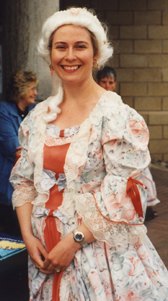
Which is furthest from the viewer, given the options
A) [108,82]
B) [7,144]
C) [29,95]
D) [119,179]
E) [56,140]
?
[108,82]

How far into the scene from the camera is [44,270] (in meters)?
2.54

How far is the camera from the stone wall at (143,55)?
10.5 metres

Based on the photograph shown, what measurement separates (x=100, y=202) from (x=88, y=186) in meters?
0.08

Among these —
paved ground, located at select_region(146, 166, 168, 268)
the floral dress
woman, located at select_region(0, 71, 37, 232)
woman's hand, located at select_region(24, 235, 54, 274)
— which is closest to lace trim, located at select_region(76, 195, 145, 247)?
the floral dress

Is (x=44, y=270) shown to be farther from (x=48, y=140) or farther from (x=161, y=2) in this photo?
(x=161, y=2)

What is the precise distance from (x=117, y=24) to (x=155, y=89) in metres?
1.32

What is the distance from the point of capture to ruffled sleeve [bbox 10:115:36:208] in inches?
106

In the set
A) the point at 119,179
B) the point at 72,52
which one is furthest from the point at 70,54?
the point at 119,179

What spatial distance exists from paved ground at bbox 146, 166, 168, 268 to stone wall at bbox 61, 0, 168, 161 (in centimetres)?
159

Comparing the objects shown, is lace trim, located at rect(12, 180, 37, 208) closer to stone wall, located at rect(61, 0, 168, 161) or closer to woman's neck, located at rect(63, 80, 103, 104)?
woman's neck, located at rect(63, 80, 103, 104)

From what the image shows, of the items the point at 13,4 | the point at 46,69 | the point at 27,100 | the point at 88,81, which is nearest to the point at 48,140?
the point at 88,81

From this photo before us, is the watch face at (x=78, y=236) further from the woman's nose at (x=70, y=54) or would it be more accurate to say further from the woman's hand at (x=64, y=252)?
the woman's nose at (x=70, y=54)

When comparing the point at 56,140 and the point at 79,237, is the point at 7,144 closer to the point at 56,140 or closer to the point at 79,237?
the point at 56,140

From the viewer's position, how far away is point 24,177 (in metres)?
2.72
